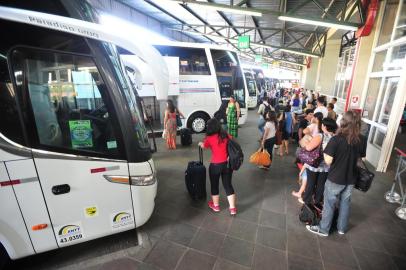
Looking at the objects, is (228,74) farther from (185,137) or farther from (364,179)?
(364,179)

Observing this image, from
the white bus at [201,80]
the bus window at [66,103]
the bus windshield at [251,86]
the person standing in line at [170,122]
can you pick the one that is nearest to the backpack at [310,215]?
the bus window at [66,103]

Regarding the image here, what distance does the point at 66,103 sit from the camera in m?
2.01

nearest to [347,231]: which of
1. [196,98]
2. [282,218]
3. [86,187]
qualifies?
[282,218]

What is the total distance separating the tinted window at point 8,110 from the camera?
1.74m

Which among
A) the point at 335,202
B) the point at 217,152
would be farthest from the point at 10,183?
the point at 335,202

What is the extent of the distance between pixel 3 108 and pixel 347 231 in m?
4.26

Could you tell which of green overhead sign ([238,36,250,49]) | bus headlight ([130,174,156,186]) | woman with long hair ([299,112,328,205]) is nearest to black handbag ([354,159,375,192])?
woman with long hair ([299,112,328,205])

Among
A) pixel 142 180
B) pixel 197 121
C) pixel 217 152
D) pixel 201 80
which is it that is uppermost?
pixel 201 80

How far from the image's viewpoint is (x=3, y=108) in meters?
1.76

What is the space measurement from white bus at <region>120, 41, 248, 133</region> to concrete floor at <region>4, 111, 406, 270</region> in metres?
4.18

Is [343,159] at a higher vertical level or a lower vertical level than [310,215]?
higher

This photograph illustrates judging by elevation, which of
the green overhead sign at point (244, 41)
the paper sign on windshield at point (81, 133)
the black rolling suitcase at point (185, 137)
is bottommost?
the black rolling suitcase at point (185, 137)

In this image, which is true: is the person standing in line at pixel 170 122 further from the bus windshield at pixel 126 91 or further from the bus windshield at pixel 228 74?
the bus windshield at pixel 126 91

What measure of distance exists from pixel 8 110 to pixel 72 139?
53 cm
